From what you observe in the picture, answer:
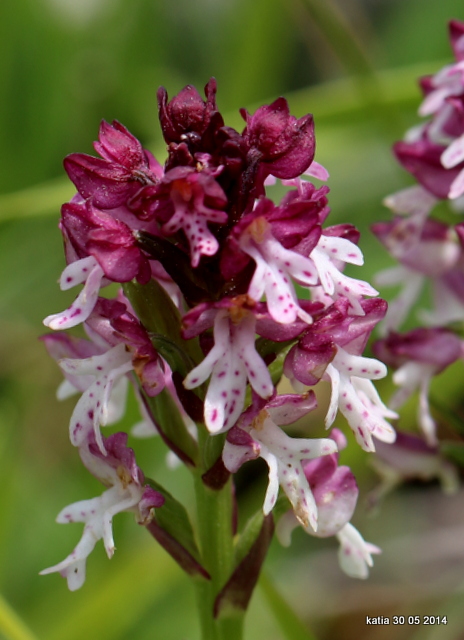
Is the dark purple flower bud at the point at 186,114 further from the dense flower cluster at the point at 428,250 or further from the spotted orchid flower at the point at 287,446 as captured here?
the dense flower cluster at the point at 428,250

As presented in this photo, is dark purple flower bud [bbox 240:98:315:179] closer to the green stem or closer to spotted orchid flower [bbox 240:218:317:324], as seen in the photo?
spotted orchid flower [bbox 240:218:317:324]

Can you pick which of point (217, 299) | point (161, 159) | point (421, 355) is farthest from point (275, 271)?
point (161, 159)

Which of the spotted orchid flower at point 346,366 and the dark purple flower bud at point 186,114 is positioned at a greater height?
the dark purple flower bud at point 186,114

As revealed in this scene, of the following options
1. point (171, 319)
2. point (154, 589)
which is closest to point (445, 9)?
point (154, 589)

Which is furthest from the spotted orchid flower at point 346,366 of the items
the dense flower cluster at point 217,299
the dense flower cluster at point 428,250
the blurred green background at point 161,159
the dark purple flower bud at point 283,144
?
the blurred green background at point 161,159

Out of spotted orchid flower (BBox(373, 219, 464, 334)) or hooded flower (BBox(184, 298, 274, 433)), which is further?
spotted orchid flower (BBox(373, 219, 464, 334))

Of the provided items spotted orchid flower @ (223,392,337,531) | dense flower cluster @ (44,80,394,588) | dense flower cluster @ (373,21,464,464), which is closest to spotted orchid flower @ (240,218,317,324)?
dense flower cluster @ (44,80,394,588)

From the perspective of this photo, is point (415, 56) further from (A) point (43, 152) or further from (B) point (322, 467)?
(B) point (322, 467)

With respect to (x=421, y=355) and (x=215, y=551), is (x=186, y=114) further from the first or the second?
(x=421, y=355)
